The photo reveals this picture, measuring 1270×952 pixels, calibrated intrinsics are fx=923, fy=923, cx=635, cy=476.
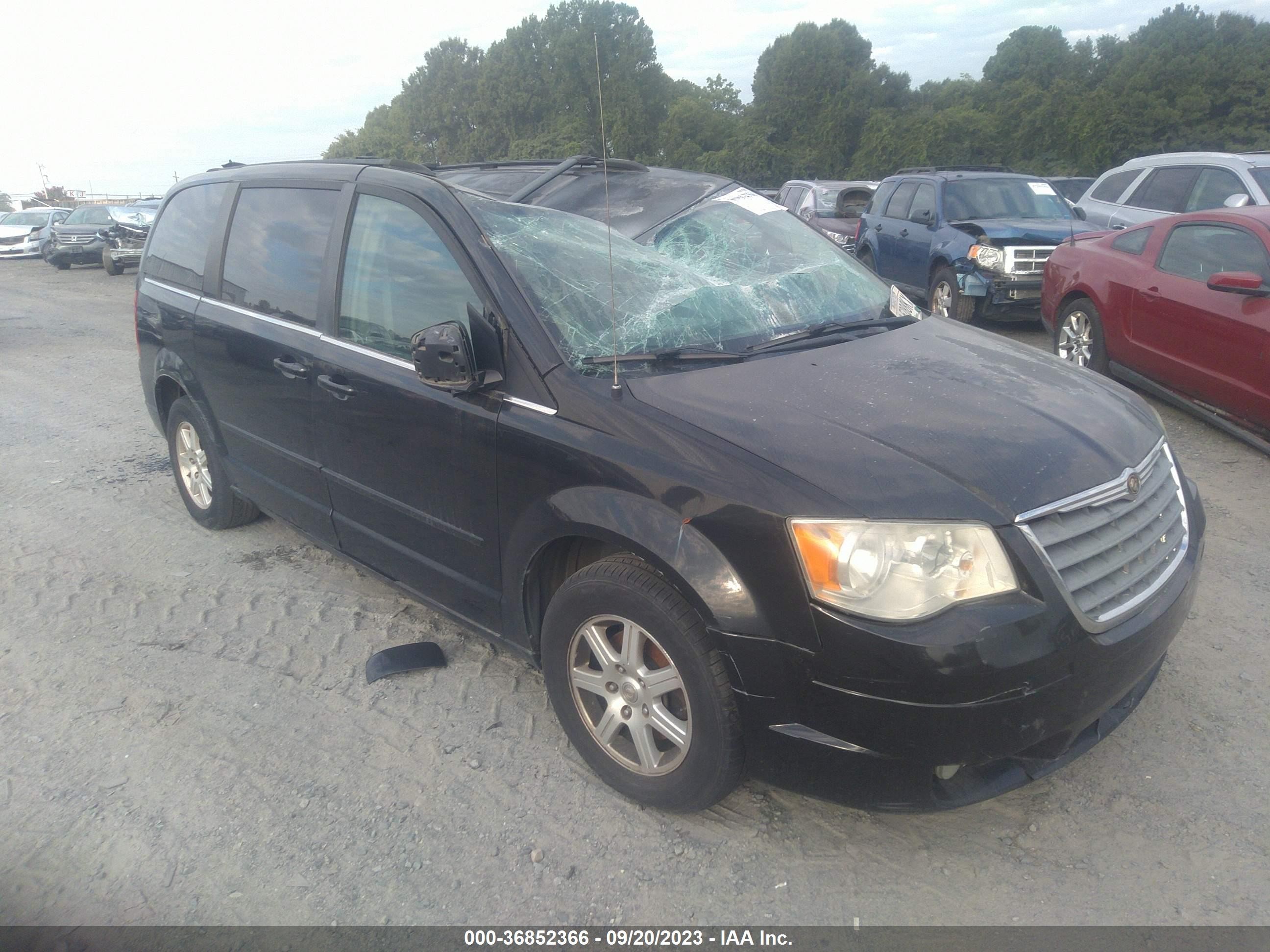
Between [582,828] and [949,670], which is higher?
[949,670]

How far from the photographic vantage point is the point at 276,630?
4074 mm

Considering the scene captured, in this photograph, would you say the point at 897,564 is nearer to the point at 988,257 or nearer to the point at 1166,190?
the point at 988,257

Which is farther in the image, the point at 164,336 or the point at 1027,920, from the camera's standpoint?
the point at 164,336

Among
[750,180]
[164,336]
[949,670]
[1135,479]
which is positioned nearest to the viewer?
[949,670]

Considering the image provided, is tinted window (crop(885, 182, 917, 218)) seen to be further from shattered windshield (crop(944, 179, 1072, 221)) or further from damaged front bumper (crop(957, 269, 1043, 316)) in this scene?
damaged front bumper (crop(957, 269, 1043, 316))

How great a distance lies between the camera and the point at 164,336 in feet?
15.9

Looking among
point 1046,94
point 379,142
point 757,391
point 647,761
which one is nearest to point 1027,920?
point 647,761

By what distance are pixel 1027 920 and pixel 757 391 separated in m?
1.61

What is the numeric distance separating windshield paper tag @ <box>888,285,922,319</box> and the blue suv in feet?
17.8

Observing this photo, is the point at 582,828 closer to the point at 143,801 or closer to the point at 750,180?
the point at 143,801

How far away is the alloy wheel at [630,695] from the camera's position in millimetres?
2689

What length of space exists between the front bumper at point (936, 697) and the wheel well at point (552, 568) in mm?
662

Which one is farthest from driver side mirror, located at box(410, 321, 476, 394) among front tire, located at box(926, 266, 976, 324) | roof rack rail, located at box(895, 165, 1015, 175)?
roof rack rail, located at box(895, 165, 1015, 175)

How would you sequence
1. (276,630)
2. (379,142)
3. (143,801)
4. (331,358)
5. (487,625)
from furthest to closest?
(379,142) < (276,630) < (331,358) < (487,625) < (143,801)
